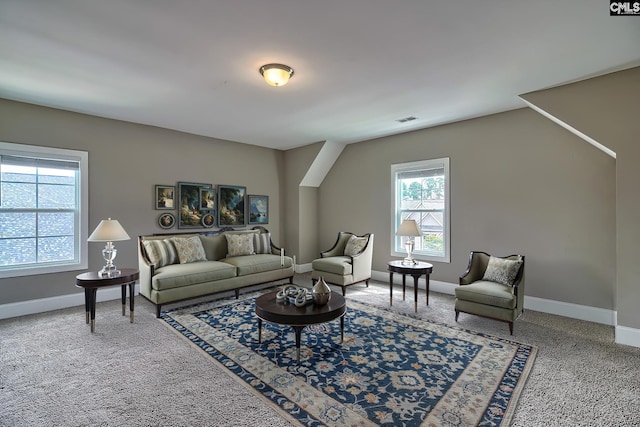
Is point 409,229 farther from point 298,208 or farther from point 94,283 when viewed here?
point 94,283

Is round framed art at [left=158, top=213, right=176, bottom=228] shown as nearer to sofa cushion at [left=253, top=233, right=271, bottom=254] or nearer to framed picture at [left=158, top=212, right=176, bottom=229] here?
framed picture at [left=158, top=212, right=176, bottom=229]

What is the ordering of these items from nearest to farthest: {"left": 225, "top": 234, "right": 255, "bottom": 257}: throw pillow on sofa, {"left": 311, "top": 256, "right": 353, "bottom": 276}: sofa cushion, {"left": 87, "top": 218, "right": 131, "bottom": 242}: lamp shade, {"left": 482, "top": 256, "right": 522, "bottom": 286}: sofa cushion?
{"left": 87, "top": 218, "right": 131, "bottom": 242}: lamp shade
{"left": 482, "top": 256, "right": 522, "bottom": 286}: sofa cushion
{"left": 311, "top": 256, "right": 353, "bottom": 276}: sofa cushion
{"left": 225, "top": 234, "right": 255, "bottom": 257}: throw pillow on sofa

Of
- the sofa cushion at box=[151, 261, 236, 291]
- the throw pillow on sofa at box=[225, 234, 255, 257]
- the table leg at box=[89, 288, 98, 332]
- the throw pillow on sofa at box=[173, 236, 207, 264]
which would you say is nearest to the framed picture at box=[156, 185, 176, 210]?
the throw pillow on sofa at box=[173, 236, 207, 264]

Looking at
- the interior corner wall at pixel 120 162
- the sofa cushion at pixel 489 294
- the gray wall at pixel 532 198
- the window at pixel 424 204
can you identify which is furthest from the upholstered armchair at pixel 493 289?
the interior corner wall at pixel 120 162

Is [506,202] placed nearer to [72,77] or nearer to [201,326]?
[201,326]

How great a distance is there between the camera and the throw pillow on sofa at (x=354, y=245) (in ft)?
17.7

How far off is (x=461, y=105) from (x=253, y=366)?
160 inches

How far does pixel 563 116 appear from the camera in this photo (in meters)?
3.41

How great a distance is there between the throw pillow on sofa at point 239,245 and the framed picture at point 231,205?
66 cm

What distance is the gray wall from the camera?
3.68 m

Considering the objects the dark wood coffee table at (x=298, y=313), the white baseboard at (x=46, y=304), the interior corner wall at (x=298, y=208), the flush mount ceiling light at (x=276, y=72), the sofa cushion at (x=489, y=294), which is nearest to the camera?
the dark wood coffee table at (x=298, y=313)

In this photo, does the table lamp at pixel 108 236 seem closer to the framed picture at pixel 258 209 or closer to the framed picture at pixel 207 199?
the framed picture at pixel 207 199

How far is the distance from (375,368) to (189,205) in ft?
14.1

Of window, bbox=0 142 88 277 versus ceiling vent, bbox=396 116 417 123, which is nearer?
window, bbox=0 142 88 277
